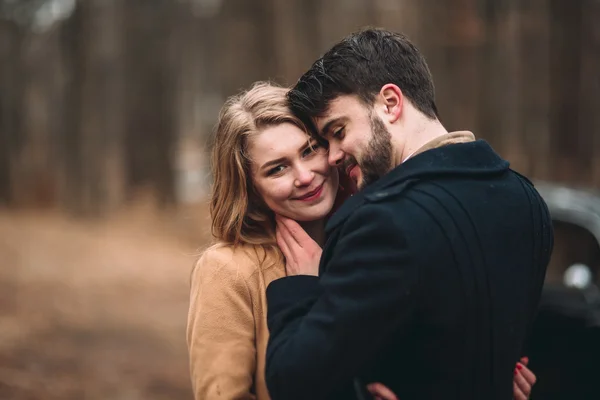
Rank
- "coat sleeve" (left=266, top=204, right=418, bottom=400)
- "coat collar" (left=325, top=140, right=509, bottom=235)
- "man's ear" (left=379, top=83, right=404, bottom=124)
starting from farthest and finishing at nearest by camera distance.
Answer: "man's ear" (left=379, top=83, right=404, bottom=124), "coat collar" (left=325, top=140, right=509, bottom=235), "coat sleeve" (left=266, top=204, right=418, bottom=400)

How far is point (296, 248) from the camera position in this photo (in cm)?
250

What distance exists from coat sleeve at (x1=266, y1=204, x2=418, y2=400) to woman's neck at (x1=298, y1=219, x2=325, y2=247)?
26.6 inches

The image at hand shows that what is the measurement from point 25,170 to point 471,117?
35.1 feet

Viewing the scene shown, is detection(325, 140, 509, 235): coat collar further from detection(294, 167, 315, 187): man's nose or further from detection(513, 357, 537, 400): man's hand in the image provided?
detection(513, 357, 537, 400): man's hand

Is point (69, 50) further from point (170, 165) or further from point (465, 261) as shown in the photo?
point (465, 261)

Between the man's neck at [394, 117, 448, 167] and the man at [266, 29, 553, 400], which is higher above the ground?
the man's neck at [394, 117, 448, 167]

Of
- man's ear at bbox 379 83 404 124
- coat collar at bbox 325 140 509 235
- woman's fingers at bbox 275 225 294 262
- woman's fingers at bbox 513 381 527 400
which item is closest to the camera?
coat collar at bbox 325 140 509 235

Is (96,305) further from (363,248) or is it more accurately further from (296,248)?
(363,248)

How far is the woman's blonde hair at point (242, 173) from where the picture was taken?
2.63 meters

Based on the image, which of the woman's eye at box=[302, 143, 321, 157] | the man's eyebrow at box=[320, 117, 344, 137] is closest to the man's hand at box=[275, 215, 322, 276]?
the woman's eye at box=[302, 143, 321, 157]

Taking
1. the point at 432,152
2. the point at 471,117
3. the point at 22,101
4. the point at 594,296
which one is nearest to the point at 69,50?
the point at 22,101

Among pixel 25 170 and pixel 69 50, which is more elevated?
pixel 69 50

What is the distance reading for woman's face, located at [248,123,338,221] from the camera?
2566mm

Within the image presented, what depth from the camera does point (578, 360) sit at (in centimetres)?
413
